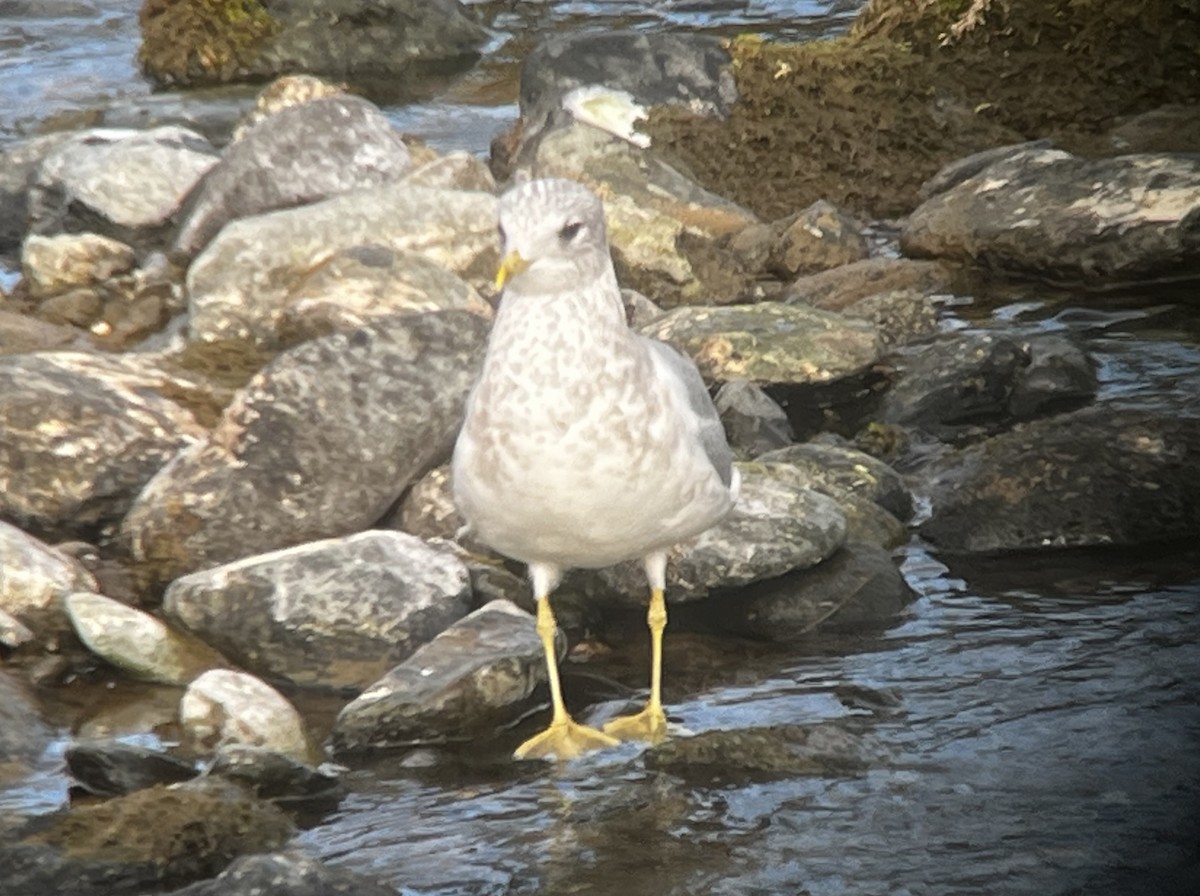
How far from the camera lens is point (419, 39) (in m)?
18.6

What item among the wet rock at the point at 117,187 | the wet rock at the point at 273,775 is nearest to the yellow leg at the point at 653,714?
the wet rock at the point at 273,775

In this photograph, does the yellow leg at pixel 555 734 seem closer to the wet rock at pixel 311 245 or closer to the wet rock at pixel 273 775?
the wet rock at pixel 273 775

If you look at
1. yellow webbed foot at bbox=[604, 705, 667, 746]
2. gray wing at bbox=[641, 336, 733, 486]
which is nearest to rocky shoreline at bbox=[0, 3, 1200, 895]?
yellow webbed foot at bbox=[604, 705, 667, 746]

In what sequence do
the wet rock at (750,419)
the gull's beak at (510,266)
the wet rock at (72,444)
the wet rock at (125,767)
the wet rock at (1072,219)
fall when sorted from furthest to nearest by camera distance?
the wet rock at (1072,219), the wet rock at (750,419), the wet rock at (72,444), the wet rock at (125,767), the gull's beak at (510,266)

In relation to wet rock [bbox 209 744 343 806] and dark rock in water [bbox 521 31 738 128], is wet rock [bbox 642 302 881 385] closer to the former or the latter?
dark rock in water [bbox 521 31 738 128]

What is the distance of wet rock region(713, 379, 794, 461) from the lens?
9539 millimetres

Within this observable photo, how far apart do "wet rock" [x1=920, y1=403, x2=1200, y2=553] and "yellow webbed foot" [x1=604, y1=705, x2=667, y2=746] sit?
2021 millimetres

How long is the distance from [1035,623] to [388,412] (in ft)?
10.0

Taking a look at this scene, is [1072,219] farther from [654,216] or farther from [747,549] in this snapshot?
[747,549]

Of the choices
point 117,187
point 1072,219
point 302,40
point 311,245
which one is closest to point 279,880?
point 311,245

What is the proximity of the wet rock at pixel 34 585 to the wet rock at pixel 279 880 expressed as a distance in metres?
2.67

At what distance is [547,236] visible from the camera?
251 inches

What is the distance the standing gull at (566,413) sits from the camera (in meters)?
6.38

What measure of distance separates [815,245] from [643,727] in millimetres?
5508
